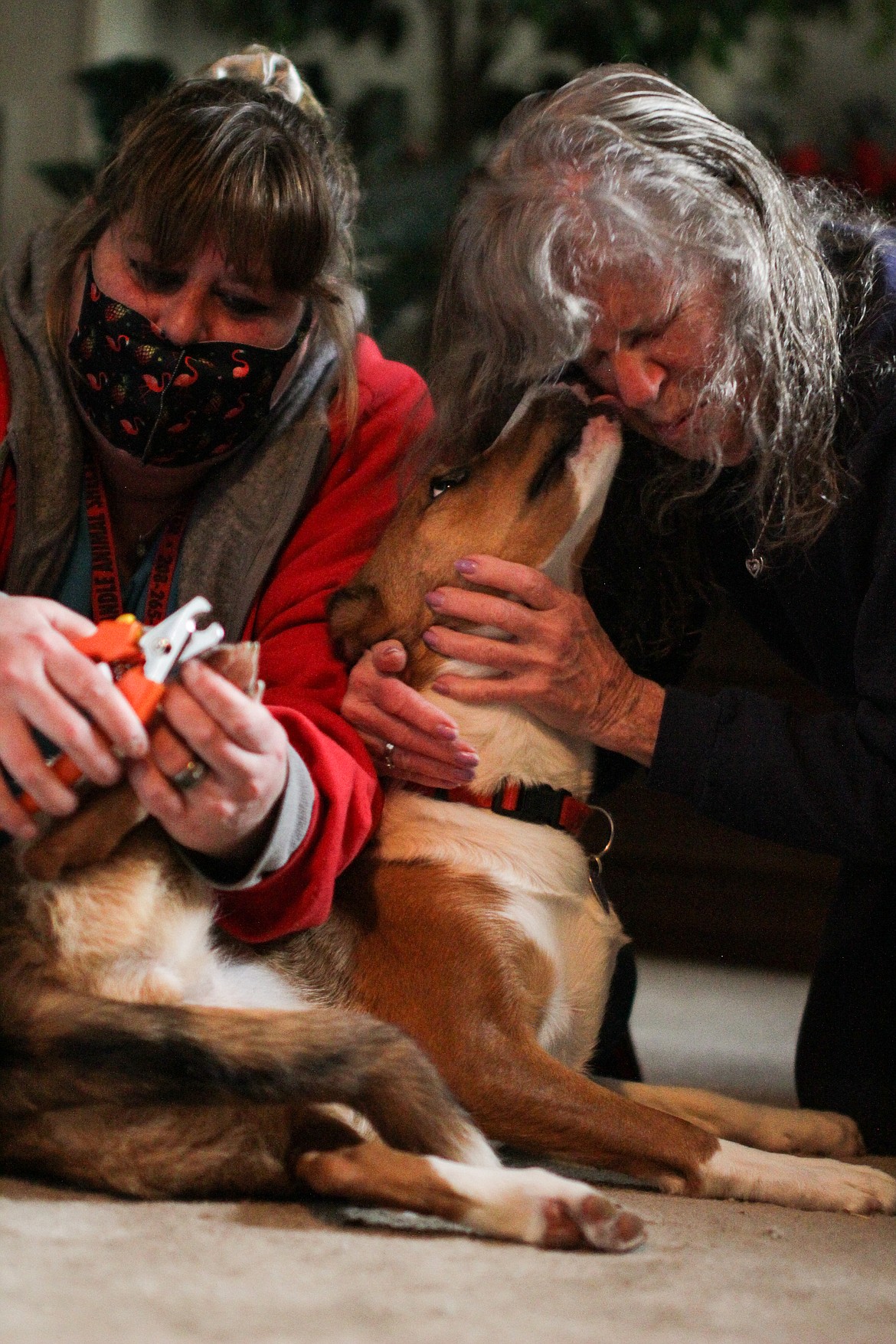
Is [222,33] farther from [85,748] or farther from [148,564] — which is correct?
[85,748]

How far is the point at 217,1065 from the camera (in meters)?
1.37

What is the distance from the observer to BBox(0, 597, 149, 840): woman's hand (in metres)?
1.28

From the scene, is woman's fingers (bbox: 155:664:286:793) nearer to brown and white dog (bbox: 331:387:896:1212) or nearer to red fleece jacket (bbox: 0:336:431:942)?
red fleece jacket (bbox: 0:336:431:942)

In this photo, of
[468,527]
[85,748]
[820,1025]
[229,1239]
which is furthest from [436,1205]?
[820,1025]

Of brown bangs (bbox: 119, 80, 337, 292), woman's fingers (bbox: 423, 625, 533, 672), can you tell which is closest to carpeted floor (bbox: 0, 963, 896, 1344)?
woman's fingers (bbox: 423, 625, 533, 672)

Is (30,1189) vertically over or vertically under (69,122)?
under

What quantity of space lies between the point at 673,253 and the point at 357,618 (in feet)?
2.26

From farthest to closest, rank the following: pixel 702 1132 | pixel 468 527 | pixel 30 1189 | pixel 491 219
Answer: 1. pixel 468 527
2. pixel 491 219
3. pixel 702 1132
4. pixel 30 1189

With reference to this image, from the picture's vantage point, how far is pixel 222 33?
196 inches

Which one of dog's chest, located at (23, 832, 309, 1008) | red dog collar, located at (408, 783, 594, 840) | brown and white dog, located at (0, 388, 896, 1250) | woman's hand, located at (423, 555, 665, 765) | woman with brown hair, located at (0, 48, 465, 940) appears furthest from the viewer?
red dog collar, located at (408, 783, 594, 840)

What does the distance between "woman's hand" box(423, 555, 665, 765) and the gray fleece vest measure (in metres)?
0.31

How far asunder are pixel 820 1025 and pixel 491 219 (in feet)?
4.73

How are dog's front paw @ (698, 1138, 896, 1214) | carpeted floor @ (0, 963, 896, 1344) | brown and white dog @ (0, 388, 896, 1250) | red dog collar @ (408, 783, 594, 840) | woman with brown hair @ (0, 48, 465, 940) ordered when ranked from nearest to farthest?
carpeted floor @ (0, 963, 896, 1344)
brown and white dog @ (0, 388, 896, 1250)
dog's front paw @ (698, 1138, 896, 1214)
woman with brown hair @ (0, 48, 465, 940)
red dog collar @ (408, 783, 594, 840)

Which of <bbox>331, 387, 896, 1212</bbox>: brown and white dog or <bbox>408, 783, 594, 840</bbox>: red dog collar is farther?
<bbox>408, 783, 594, 840</bbox>: red dog collar
